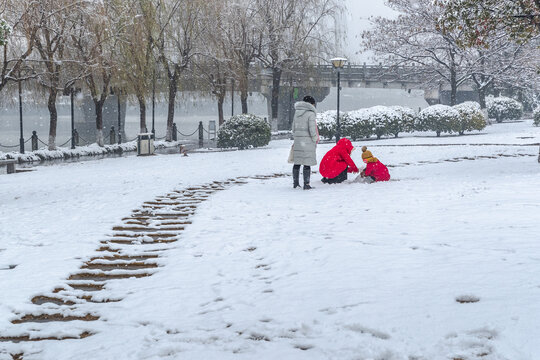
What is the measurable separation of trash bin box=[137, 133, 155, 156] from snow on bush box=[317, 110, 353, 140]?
8.39m

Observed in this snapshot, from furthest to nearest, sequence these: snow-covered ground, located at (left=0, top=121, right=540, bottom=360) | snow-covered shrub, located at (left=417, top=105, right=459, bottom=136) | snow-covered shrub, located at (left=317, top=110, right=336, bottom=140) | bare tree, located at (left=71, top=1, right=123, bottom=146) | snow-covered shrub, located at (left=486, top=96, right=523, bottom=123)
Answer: snow-covered shrub, located at (left=486, top=96, right=523, bottom=123) < snow-covered shrub, located at (left=417, top=105, right=459, bottom=136) < snow-covered shrub, located at (left=317, top=110, right=336, bottom=140) < bare tree, located at (left=71, top=1, right=123, bottom=146) < snow-covered ground, located at (left=0, top=121, right=540, bottom=360)

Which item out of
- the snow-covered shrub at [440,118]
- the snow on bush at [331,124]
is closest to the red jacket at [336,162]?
the snow on bush at [331,124]

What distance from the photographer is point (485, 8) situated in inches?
431

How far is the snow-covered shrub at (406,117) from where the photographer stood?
1106 inches

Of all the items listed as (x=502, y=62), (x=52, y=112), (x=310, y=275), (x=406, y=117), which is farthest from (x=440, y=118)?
(x=310, y=275)

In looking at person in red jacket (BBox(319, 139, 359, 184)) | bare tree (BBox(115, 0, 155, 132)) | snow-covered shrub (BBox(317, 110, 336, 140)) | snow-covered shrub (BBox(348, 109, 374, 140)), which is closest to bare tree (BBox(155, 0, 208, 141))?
bare tree (BBox(115, 0, 155, 132))

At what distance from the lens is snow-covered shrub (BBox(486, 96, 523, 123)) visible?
127 feet

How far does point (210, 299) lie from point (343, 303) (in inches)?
41.9

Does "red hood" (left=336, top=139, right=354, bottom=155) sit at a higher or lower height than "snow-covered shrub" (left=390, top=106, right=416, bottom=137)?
lower

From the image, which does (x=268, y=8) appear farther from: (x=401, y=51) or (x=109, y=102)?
(x=109, y=102)

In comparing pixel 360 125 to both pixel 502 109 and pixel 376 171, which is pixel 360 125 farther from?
pixel 502 109

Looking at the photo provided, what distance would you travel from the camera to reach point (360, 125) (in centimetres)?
2622

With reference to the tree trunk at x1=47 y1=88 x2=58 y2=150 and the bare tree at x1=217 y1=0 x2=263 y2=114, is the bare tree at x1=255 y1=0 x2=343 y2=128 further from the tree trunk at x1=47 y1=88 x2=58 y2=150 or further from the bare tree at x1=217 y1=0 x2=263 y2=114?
the tree trunk at x1=47 y1=88 x2=58 y2=150

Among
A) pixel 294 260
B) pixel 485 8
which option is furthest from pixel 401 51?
pixel 294 260
